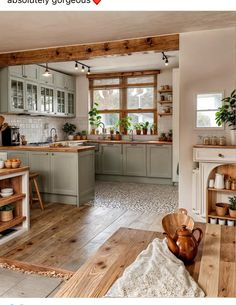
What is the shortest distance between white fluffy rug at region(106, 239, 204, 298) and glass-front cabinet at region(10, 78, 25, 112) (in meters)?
4.87

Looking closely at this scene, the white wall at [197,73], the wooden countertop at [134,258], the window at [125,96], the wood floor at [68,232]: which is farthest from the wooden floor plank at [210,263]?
the window at [125,96]

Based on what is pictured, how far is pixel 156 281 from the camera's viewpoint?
3.47 feet

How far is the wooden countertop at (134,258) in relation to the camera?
1065 millimetres

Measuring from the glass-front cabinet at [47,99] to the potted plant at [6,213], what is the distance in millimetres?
3292

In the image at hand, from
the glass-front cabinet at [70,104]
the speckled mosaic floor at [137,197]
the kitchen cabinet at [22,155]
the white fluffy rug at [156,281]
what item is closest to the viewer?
the white fluffy rug at [156,281]

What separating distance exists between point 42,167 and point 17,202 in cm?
134

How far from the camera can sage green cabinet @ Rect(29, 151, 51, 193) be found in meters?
4.80

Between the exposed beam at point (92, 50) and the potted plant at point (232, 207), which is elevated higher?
the exposed beam at point (92, 50)

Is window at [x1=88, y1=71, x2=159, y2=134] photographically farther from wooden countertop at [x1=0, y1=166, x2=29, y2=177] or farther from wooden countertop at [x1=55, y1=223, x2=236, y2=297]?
wooden countertop at [x1=55, y1=223, x2=236, y2=297]

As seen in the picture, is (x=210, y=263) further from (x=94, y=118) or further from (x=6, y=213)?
(x=94, y=118)

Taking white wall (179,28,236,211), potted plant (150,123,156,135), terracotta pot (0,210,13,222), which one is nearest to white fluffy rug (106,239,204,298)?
terracotta pot (0,210,13,222)

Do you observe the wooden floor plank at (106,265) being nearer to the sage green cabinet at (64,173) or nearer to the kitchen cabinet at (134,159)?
the sage green cabinet at (64,173)

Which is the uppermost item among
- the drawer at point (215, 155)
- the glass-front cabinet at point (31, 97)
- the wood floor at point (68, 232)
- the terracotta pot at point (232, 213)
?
the glass-front cabinet at point (31, 97)

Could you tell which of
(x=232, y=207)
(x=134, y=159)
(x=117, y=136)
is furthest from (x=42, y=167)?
(x=232, y=207)
